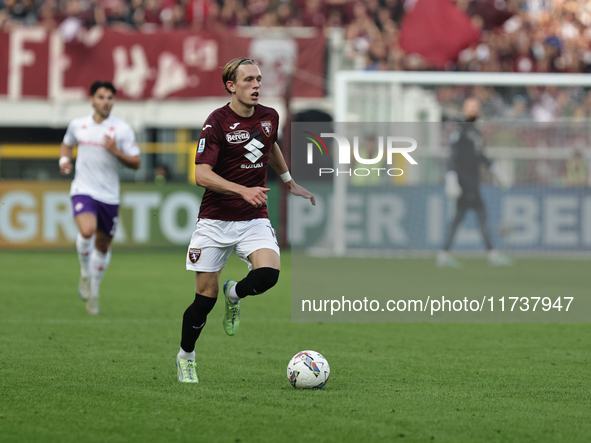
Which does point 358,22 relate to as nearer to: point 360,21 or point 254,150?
point 360,21

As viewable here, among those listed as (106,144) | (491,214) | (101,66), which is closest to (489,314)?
(106,144)

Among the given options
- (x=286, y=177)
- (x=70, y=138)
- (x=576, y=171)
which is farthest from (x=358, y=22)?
(x=286, y=177)

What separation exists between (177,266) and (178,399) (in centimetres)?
973

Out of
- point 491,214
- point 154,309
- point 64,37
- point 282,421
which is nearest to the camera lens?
point 282,421

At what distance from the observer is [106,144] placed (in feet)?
29.9

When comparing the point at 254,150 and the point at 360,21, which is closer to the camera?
the point at 254,150

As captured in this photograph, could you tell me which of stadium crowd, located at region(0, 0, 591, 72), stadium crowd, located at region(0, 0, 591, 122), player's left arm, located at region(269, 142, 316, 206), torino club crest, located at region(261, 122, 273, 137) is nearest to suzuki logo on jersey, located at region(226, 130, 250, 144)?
torino club crest, located at region(261, 122, 273, 137)

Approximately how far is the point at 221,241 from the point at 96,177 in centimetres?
397

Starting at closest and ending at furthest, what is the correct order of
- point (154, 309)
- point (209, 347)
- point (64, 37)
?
point (209, 347)
point (154, 309)
point (64, 37)

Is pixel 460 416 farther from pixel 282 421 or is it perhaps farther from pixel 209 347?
pixel 209 347

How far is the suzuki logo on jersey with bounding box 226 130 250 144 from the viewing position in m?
5.79

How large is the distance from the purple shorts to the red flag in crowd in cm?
1027

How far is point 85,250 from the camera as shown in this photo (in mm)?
9383

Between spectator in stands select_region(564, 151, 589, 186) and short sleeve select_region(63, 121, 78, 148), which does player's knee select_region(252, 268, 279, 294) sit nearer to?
short sleeve select_region(63, 121, 78, 148)
